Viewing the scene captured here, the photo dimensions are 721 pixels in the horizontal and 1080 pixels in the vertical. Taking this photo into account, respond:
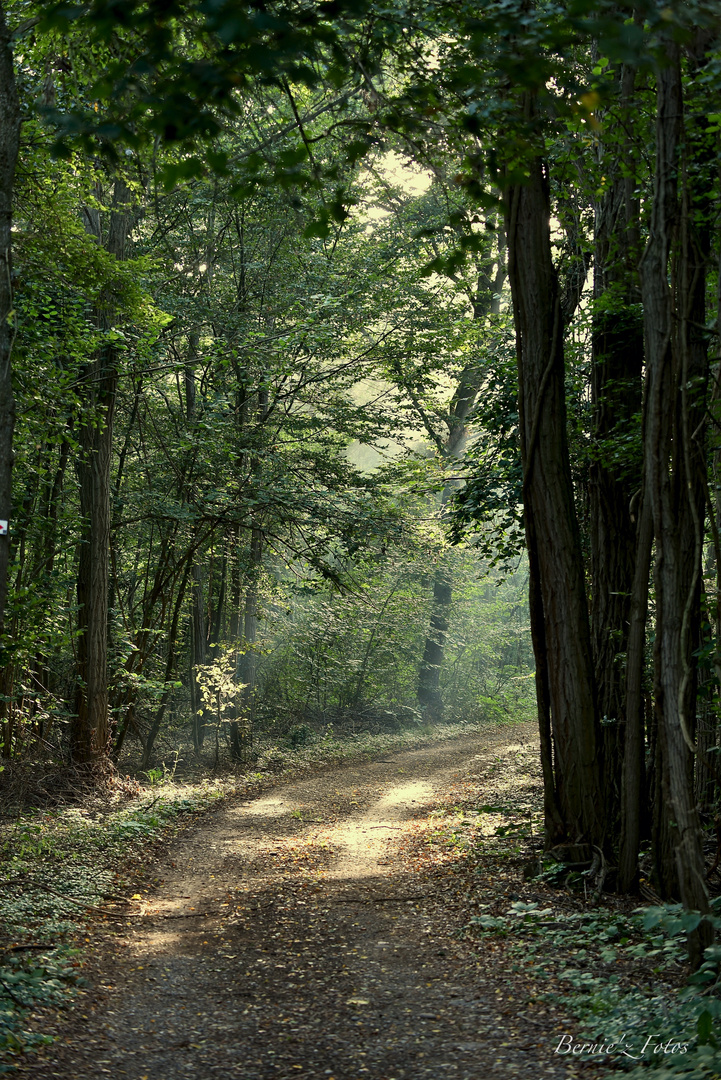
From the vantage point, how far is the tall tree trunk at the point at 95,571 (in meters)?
11.0

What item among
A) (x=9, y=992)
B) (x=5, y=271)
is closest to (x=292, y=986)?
(x=9, y=992)

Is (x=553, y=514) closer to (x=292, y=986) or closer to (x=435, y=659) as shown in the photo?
(x=292, y=986)

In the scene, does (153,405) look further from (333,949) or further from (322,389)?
(333,949)

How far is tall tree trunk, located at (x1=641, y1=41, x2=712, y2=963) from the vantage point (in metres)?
4.04

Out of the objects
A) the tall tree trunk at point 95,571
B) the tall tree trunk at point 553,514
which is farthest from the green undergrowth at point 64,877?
the tall tree trunk at point 553,514

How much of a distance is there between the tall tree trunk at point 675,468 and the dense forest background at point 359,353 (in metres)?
0.02

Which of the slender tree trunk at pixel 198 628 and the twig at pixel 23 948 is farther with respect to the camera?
the slender tree trunk at pixel 198 628

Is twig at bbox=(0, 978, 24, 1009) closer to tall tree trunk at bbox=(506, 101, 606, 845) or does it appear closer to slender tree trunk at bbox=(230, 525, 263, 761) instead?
tall tree trunk at bbox=(506, 101, 606, 845)

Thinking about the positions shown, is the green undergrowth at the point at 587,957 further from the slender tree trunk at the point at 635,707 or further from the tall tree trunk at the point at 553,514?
the tall tree trunk at the point at 553,514

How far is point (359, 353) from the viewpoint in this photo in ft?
51.7

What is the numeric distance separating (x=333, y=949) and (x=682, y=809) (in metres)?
2.83

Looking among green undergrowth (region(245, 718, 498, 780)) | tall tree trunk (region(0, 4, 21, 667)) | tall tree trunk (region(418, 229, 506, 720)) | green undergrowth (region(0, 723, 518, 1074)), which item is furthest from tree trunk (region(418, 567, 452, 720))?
tall tree trunk (region(0, 4, 21, 667))

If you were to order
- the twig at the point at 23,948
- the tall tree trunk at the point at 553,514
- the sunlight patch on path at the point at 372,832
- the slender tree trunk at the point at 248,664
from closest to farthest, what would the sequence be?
the twig at the point at 23,948
the tall tree trunk at the point at 553,514
the sunlight patch on path at the point at 372,832
the slender tree trunk at the point at 248,664

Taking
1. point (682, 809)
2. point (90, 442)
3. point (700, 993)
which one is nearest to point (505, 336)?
point (90, 442)
